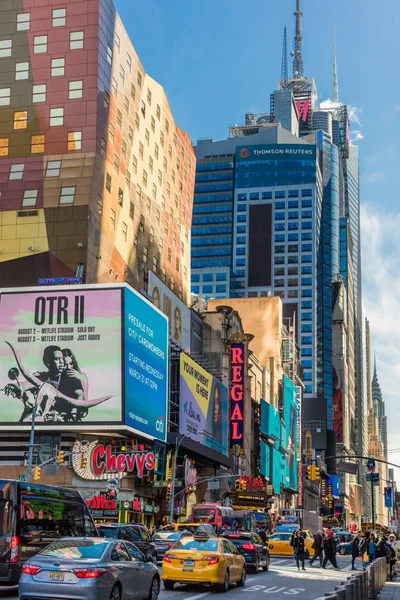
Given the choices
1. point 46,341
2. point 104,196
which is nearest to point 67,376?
point 46,341

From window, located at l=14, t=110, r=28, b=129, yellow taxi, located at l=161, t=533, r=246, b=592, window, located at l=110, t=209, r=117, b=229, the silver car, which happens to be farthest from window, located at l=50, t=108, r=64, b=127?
the silver car

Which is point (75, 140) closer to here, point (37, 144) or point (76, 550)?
point (37, 144)

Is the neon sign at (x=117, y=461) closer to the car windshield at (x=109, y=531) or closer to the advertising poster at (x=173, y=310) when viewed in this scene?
the advertising poster at (x=173, y=310)

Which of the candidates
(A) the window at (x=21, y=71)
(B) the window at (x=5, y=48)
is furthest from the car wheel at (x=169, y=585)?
(B) the window at (x=5, y=48)

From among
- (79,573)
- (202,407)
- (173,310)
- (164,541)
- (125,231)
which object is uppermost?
(125,231)

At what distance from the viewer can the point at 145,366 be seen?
7662cm

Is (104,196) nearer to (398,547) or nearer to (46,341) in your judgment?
(46,341)

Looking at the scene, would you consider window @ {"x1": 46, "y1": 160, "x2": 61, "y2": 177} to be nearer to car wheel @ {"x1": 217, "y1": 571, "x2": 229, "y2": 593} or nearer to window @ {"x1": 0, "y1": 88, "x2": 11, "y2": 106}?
window @ {"x1": 0, "y1": 88, "x2": 11, "y2": 106}

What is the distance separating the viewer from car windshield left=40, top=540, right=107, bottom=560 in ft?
60.7

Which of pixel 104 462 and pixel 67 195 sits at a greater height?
pixel 67 195

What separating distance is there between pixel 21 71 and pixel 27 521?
69041 millimetres

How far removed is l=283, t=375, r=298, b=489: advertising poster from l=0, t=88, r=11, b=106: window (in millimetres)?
82615

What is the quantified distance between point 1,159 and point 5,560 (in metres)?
64.5

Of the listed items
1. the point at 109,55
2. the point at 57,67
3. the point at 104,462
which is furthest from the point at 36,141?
the point at 104,462
